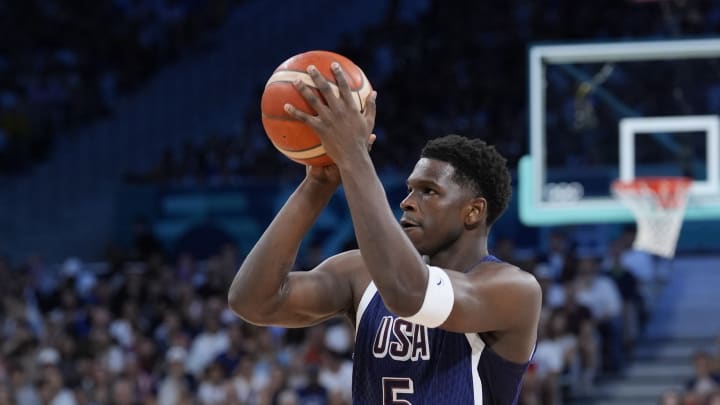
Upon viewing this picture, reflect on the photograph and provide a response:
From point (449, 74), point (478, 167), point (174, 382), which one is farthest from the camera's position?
point (449, 74)

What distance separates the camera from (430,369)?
136 inches

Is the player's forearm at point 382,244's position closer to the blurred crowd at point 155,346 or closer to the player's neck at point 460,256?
the player's neck at point 460,256

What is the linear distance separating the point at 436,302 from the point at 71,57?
53.6ft

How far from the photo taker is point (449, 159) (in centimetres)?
351

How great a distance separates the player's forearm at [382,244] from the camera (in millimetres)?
3004

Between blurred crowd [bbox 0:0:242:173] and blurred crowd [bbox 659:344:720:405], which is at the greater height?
blurred crowd [bbox 0:0:242:173]

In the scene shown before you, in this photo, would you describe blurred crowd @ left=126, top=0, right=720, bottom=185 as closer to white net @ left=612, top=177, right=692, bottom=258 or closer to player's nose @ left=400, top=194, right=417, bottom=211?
white net @ left=612, top=177, right=692, bottom=258

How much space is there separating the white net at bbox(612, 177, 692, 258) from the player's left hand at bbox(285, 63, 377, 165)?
21.0 ft

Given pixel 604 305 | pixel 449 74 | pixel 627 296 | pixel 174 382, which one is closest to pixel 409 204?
pixel 174 382

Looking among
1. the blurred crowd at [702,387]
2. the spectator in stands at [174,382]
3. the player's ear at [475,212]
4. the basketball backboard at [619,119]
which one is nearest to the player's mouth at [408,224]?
the player's ear at [475,212]

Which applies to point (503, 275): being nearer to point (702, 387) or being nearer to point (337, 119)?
point (337, 119)

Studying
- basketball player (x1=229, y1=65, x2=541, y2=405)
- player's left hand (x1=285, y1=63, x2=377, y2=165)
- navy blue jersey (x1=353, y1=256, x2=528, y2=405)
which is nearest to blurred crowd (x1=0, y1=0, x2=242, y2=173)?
basketball player (x1=229, y1=65, x2=541, y2=405)

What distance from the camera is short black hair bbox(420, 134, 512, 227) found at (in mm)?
3504

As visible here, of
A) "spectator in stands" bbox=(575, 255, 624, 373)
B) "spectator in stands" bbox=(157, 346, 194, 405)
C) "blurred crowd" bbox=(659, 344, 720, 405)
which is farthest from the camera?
"spectator in stands" bbox=(575, 255, 624, 373)
